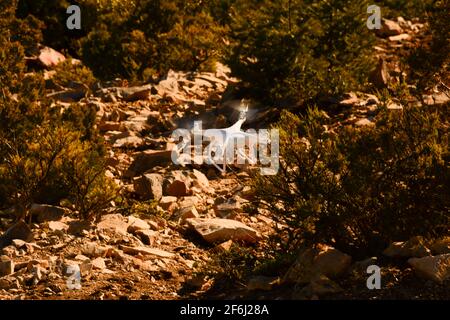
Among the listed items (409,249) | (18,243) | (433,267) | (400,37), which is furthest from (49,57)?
(433,267)

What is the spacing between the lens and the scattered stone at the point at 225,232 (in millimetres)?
7754

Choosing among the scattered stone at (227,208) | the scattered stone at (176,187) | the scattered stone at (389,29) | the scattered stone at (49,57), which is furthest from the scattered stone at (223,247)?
the scattered stone at (389,29)

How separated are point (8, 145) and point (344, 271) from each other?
4.24 m

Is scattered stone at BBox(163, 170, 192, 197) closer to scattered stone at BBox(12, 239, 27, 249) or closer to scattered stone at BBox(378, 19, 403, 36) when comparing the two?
scattered stone at BBox(12, 239, 27, 249)

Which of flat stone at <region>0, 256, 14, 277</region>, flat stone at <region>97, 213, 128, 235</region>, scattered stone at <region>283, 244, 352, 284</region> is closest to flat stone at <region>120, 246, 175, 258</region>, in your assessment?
flat stone at <region>97, 213, 128, 235</region>

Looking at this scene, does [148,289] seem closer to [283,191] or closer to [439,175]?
[283,191]

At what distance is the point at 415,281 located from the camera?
5879mm

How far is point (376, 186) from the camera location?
658 centimetres

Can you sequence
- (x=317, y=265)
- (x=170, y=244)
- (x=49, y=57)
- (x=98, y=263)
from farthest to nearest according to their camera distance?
1. (x=49, y=57)
2. (x=170, y=244)
3. (x=98, y=263)
4. (x=317, y=265)

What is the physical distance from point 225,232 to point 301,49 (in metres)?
4.97

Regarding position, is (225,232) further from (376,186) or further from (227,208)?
(376,186)

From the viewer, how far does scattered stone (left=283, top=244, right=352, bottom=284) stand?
6109 mm

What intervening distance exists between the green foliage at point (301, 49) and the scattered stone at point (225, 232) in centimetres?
446
